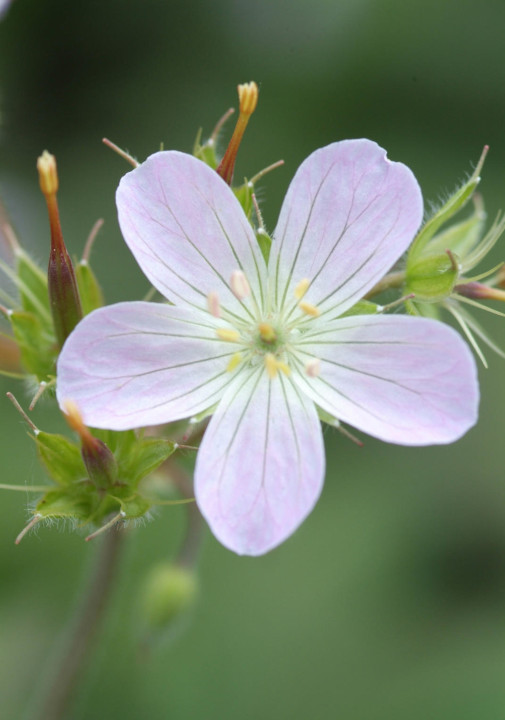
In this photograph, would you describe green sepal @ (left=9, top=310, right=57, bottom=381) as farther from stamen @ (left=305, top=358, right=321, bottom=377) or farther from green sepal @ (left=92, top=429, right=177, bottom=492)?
stamen @ (left=305, top=358, right=321, bottom=377)

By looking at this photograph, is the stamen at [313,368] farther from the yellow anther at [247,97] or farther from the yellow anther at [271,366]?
the yellow anther at [247,97]

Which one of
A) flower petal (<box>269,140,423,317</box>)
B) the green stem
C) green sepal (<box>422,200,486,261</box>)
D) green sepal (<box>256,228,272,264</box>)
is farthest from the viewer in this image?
the green stem

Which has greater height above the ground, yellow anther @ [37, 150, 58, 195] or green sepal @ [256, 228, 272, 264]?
green sepal @ [256, 228, 272, 264]

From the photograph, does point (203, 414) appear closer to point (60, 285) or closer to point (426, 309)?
point (60, 285)

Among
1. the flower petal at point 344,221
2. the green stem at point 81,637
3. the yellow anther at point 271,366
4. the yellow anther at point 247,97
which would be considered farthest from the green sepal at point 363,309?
the green stem at point 81,637

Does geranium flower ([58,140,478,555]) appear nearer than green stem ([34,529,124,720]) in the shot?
Yes

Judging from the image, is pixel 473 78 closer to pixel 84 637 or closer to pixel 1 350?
pixel 1 350

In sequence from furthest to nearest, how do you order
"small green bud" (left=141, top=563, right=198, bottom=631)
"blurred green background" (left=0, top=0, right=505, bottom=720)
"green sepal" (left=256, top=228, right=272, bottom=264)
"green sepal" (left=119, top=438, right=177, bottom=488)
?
"blurred green background" (left=0, top=0, right=505, bottom=720)
"small green bud" (left=141, top=563, right=198, bottom=631)
"green sepal" (left=256, top=228, right=272, bottom=264)
"green sepal" (left=119, top=438, right=177, bottom=488)

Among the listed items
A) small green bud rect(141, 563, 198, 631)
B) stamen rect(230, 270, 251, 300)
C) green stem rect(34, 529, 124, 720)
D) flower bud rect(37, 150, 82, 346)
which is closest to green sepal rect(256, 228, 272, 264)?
stamen rect(230, 270, 251, 300)
